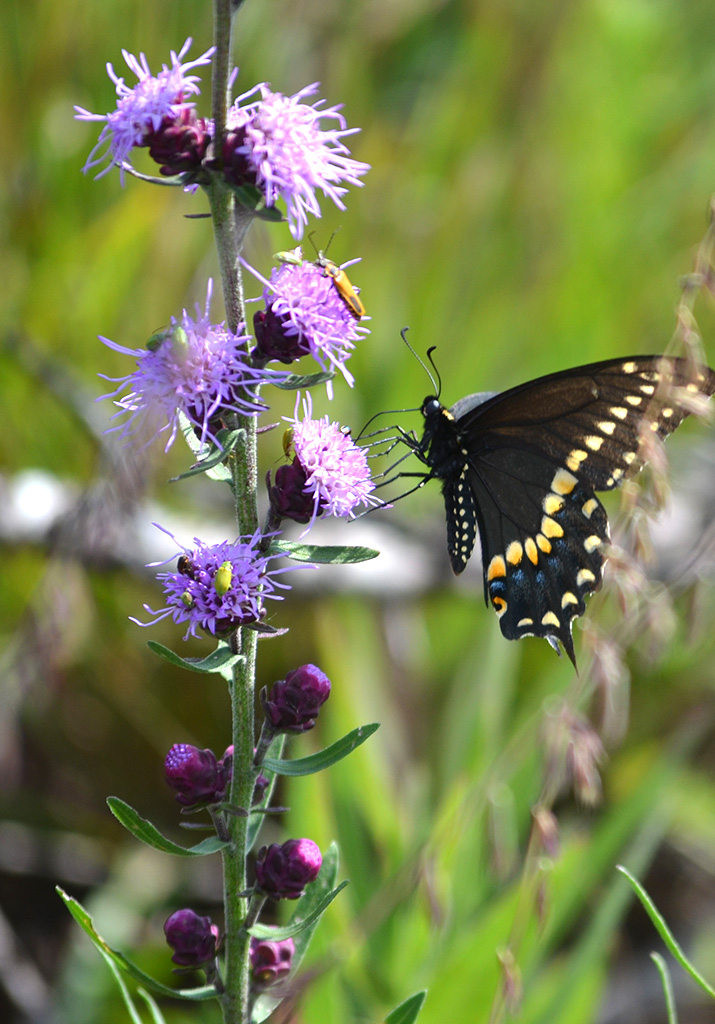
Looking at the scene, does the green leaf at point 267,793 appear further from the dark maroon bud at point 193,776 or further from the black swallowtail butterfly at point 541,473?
the black swallowtail butterfly at point 541,473

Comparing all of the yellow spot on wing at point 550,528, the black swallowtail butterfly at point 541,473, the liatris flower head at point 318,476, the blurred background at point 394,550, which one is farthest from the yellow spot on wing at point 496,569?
the liatris flower head at point 318,476

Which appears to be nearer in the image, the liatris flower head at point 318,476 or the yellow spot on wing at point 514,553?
the liatris flower head at point 318,476

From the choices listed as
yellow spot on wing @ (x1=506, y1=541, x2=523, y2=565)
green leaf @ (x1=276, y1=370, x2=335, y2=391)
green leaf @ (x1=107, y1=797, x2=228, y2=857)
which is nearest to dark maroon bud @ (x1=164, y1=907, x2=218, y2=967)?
green leaf @ (x1=107, y1=797, x2=228, y2=857)

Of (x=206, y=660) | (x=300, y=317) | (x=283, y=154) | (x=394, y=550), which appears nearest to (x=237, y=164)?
(x=283, y=154)

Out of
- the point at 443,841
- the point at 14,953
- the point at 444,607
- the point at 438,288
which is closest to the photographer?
the point at 443,841

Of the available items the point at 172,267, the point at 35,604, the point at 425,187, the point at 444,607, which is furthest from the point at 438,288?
the point at 35,604

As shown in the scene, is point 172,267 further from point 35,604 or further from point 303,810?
point 303,810

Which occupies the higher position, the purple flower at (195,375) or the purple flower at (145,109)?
the purple flower at (145,109)
